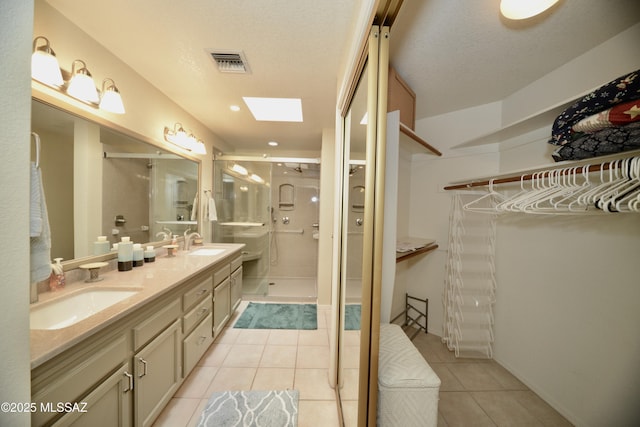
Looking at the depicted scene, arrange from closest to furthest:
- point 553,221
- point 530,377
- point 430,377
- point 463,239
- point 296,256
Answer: point 430,377
point 553,221
point 530,377
point 463,239
point 296,256

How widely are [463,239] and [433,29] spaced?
65.3 inches

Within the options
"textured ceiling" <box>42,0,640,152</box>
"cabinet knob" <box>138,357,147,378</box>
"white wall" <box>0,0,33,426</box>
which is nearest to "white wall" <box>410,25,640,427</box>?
"textured ceiling" <box>42,0,640,152</box>

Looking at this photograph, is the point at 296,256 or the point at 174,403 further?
the point at 296,256

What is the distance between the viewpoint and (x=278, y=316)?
2.72 meters

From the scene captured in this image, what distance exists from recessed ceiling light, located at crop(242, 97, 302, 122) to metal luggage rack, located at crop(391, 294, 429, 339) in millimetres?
2464

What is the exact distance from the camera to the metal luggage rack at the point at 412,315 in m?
2.17

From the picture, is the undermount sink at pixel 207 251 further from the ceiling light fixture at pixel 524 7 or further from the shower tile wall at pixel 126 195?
the ceiling light fixture at pixel 524 7

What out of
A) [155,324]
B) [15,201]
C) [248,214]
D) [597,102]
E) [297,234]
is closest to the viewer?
[15,201]

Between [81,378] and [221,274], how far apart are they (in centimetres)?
130

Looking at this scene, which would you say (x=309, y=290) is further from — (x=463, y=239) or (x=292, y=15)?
(x=292, y=15)

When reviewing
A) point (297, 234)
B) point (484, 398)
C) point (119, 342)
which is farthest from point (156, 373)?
point (297, 234)

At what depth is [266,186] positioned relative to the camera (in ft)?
11.2

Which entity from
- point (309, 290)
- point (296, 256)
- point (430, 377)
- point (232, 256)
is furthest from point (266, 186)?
point (430, 377)

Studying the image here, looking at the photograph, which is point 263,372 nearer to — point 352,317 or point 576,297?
point 352,317
